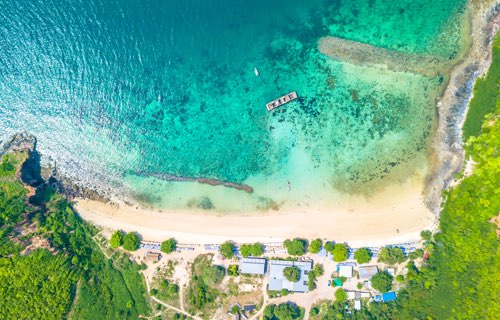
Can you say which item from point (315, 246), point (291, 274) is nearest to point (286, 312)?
point (291, 274)

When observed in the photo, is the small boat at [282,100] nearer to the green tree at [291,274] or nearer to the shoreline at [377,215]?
the shoreline at [377,215]

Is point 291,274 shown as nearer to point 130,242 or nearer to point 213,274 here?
point 213,274

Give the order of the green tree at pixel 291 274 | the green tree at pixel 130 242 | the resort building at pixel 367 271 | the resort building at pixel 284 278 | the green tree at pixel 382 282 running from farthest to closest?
the green tree at pixel 130 242, the resort building at pixel 284 278, the resort building at pixel 367 271, the green tree at pixel 291 274, the green tree at pixel 382 282

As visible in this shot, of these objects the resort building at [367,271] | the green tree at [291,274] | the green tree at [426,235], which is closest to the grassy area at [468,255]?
the green tree at [426,235]

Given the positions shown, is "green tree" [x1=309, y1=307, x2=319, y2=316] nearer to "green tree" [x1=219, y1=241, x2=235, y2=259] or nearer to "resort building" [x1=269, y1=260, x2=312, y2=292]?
"resort building" [x1=269, y1=260, x2=312, y2=292]

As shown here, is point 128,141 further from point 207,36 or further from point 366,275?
point 366,275

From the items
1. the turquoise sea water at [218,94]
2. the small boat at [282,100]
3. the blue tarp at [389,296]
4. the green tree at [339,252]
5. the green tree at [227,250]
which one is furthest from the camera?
the small boat at [282,100]

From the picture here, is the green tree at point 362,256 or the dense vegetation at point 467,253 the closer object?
the dense vegetation at point 467,253

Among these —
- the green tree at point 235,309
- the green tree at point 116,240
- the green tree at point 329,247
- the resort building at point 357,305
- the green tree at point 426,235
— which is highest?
the green tree at point 426,235
